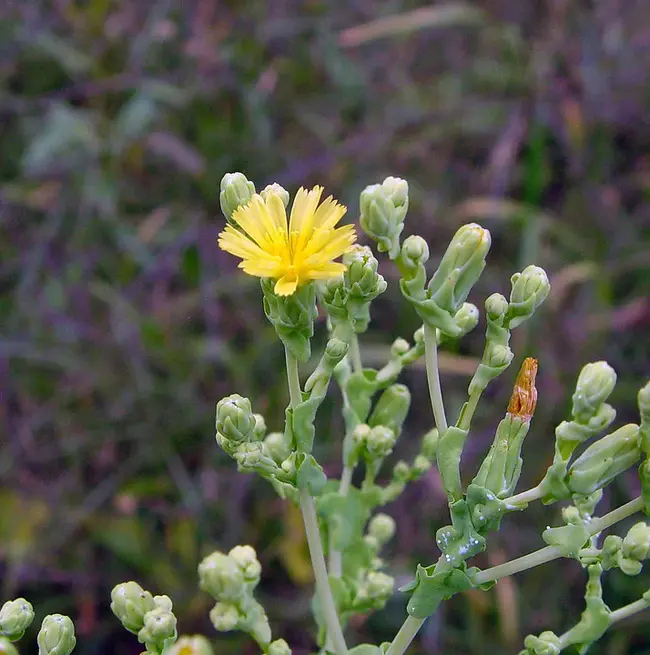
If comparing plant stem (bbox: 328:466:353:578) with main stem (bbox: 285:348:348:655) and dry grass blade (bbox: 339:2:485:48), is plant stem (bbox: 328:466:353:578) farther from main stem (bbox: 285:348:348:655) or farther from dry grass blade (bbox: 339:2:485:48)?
dry grass blade (bbox: 339:2:485:48)

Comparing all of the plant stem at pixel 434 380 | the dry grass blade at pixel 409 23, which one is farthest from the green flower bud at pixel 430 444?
the dry grass blade at pixel 409 23

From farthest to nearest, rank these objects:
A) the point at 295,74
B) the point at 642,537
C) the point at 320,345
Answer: the point at 295,74 → the point at 320,345 → the point at 642,537

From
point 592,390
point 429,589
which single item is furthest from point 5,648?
point 592,390

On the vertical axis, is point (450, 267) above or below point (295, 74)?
below

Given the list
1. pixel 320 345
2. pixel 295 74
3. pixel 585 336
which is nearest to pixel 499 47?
pixel 295 74

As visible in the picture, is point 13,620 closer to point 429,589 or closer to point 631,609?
point 429,589

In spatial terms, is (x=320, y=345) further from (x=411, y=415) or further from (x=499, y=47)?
(x=499, y=47)

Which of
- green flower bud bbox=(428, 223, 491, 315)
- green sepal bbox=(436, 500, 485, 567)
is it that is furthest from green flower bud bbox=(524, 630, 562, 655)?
green flower bud bbox=(428, 223, 491, 315)
